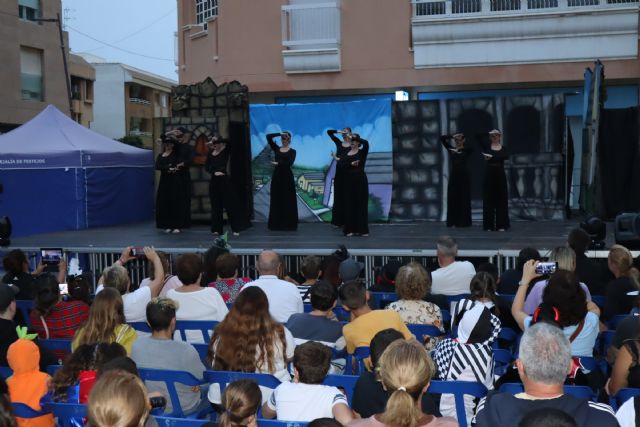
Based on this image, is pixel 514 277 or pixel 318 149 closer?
pixel 514 277

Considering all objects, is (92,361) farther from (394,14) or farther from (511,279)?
(394,14)

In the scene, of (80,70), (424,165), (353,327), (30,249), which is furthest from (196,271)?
(80,70)

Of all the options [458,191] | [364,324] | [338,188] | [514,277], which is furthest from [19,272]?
[458,191]

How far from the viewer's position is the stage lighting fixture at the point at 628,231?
8.41 m

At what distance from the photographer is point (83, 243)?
11.2m

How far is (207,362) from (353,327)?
2.64ft

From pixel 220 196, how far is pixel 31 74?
22404mm

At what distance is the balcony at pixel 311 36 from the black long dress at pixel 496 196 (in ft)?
19.4

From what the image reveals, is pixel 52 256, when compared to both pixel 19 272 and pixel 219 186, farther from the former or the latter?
pixel 219 186

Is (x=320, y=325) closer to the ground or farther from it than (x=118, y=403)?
closer to the ground

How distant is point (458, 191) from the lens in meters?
12.9

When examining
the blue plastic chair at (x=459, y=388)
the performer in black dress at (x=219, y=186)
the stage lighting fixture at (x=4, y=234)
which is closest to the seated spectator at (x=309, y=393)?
the blue plastic chair at (x=459, y=388)

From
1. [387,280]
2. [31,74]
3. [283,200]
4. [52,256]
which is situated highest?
[31,74]

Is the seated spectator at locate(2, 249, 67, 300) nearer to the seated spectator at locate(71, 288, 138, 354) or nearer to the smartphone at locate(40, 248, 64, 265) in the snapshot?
the smartphone at locate(40, 248, 64, 265)
